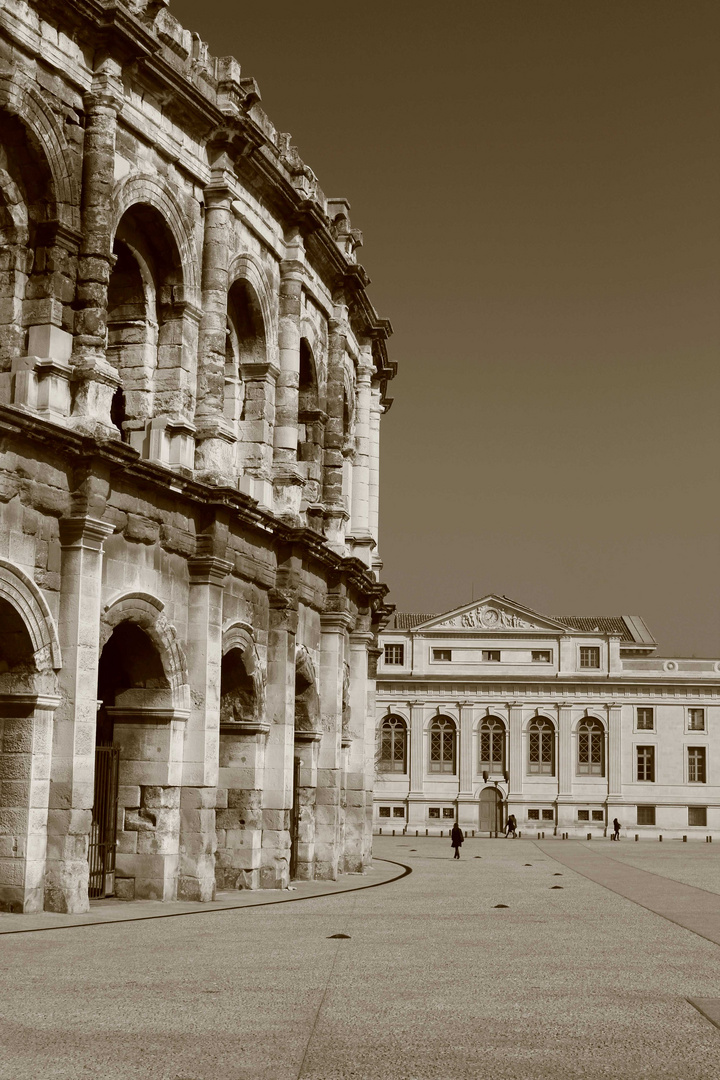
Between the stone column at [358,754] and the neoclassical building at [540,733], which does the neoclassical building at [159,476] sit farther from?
the neoclassical building at [540,733]

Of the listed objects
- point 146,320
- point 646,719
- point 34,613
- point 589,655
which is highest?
point 146,320

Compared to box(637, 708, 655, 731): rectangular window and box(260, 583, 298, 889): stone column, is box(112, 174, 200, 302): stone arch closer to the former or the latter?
box(260, 583, 298, 889): stone column

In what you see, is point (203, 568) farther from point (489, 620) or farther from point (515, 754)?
point (489, 620)

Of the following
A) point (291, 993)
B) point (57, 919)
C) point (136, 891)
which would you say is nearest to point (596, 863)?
point (136, 891)

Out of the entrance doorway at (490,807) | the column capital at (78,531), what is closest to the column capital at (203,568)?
the column capital at (78,531)

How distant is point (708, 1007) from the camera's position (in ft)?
32.7

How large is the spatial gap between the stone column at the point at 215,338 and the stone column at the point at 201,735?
1400 mm

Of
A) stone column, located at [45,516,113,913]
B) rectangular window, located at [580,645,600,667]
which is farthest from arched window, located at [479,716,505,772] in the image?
stone column, located at [45,516,113,913]

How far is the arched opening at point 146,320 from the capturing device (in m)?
19.6

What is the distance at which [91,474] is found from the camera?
643 inches

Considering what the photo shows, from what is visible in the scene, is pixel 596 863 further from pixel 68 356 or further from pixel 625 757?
pixel 625 757

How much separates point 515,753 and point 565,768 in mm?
2421

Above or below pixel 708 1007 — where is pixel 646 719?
above

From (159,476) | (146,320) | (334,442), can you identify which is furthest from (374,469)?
(159,476)
